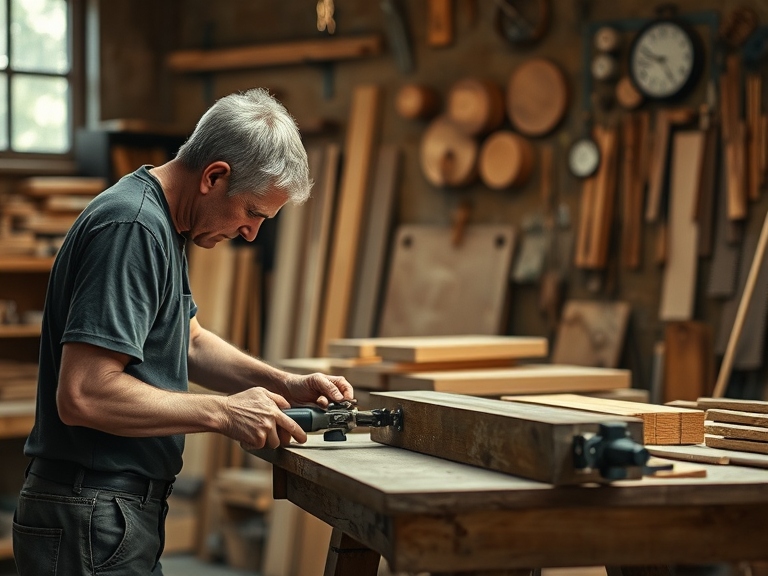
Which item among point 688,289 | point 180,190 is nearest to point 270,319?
point 688,289

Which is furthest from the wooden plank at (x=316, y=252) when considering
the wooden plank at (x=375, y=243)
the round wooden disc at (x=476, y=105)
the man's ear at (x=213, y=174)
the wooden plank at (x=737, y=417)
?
the wooden plank at (x=737, y=417)

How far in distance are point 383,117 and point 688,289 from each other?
223cm

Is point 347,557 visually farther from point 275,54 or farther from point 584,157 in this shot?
point 275,54

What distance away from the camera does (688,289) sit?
17.1 ft

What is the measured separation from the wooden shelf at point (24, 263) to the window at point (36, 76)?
38.3 inches

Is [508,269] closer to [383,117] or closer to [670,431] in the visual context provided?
[383,117]

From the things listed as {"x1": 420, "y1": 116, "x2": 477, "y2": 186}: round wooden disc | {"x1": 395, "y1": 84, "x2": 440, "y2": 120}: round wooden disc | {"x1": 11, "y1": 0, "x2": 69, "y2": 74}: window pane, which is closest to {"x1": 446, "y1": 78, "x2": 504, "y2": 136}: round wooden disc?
{"x1": 420, "y1": 116, "x2": 477, "y2": 186}: round wooden disc

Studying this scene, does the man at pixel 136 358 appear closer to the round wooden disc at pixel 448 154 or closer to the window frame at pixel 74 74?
the round wooden disc at pixel 448 154

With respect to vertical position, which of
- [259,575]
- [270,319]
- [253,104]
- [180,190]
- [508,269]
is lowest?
[259,575]

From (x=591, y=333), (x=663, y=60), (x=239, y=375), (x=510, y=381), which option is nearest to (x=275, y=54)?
(x=663, y=60)

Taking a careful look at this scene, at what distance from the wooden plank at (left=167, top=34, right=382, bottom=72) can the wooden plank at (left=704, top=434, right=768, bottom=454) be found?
4308mm

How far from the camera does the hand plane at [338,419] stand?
2.73 m

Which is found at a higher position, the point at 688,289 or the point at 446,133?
the point at 446,133

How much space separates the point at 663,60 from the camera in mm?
5328
